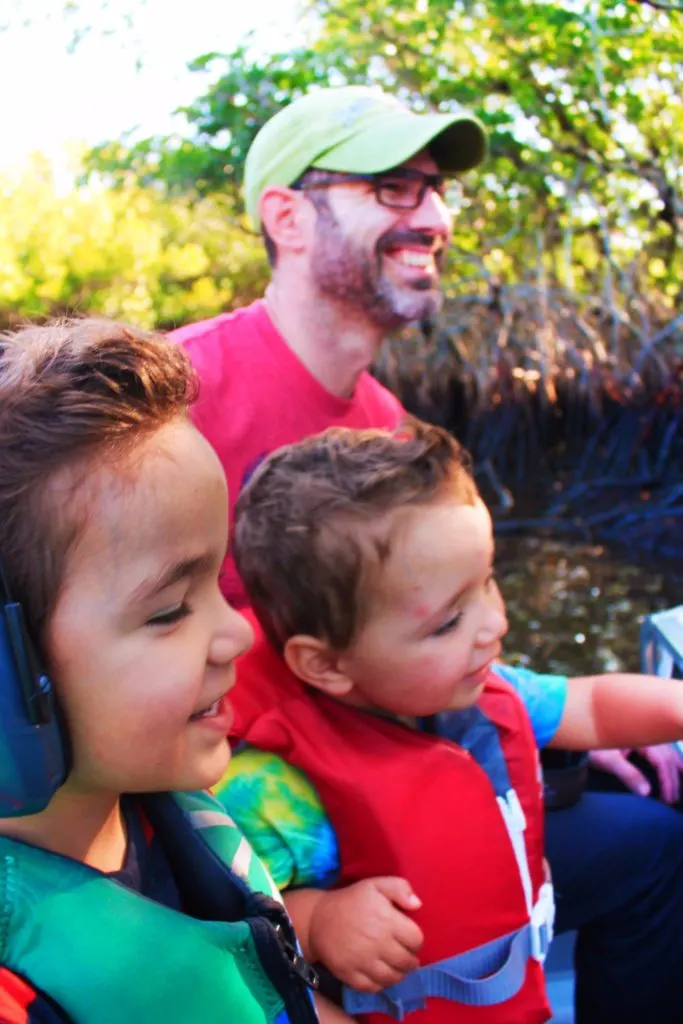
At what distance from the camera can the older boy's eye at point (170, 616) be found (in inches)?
37.0

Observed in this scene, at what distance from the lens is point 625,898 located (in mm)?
1897

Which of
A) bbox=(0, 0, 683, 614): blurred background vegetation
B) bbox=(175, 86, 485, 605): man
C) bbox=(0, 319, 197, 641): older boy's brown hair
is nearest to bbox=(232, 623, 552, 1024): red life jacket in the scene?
bbox=(0, 319, 197, 641): older boy's brown hair

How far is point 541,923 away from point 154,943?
0.77 metres

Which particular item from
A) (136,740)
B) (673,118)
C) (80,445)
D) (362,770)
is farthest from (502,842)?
(673,118)

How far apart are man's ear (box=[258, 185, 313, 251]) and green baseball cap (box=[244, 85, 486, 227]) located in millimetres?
30

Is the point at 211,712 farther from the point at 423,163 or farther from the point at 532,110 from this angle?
the point at 532,110

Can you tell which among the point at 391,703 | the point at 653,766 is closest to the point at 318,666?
the point at 391,703

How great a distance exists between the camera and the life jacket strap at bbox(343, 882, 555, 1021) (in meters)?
1.41

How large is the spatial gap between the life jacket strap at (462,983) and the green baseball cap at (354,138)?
1688 millimetres

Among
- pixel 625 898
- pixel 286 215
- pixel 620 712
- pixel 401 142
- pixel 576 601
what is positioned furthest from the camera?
pixel 576 601

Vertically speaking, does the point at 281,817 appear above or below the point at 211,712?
below

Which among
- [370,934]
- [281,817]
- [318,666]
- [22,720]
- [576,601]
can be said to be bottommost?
[576,601]

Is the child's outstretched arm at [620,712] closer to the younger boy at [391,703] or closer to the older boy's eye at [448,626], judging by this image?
the younger boy at [391,703]

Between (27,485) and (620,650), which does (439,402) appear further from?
(27,485)
